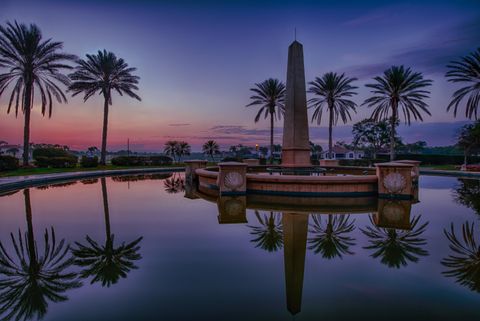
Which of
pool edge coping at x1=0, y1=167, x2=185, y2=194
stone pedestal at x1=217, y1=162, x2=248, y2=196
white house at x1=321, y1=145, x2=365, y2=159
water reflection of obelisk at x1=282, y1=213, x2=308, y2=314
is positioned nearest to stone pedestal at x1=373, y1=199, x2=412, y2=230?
water reflection of obelisk at x1=282, y1=213, x2=308, y2=314

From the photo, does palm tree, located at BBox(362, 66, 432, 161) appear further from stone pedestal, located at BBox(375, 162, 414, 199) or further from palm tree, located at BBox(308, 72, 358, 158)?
stone pedestal, located at BBox(375, 162, 414, 199)

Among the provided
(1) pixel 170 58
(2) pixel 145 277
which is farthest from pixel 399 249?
(1) pixel 170 58

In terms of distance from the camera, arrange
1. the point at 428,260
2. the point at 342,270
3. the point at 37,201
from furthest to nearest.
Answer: the point at 37,201, the point at 428,260, the point at 342,270

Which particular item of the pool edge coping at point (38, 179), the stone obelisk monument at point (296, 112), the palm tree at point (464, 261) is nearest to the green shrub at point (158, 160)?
the pool edge coping at point (38, 179)

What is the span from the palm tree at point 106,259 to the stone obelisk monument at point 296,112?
15.0 meters

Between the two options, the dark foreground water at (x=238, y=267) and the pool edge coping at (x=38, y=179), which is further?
the pool edge coping at (x=38, y=179)

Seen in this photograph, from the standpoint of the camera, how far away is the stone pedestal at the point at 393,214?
7051 mm

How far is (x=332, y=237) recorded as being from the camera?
19.4 ft

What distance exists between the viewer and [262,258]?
4.75m

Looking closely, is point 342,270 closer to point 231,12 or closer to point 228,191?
point 228,191

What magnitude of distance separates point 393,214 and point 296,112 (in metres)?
12.0

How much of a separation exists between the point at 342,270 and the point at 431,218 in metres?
5.01

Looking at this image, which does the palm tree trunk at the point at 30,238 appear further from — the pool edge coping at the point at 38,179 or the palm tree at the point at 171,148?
the palm tree at the point at 171,148

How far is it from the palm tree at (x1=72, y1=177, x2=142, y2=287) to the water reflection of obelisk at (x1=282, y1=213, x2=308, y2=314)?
2284 millimetres
